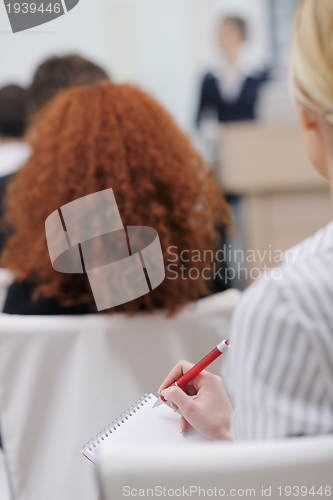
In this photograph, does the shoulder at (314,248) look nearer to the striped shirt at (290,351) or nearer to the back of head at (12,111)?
the striped shirt at (290,351)

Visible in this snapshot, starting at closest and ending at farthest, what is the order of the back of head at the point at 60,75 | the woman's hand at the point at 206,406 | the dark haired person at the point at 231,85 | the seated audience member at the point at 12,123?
the woman's hand at the point at 206,406 < the back of head at the point at 60,75 < the seated audience member at the point at 12,123 < the dark haired person at the point at 231,85

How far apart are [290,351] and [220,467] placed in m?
0.09

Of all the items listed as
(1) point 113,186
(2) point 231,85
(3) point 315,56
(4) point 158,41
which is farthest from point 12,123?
(4) point 158,41

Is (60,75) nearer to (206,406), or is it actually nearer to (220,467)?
(206,406)

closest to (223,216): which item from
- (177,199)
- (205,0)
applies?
(177,199)

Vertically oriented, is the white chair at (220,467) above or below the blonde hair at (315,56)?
below

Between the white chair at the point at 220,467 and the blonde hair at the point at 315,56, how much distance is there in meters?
0.26

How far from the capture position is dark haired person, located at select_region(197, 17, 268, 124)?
324 cm

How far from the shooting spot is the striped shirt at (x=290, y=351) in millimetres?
336

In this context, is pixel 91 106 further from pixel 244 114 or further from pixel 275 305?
pixel 244 114

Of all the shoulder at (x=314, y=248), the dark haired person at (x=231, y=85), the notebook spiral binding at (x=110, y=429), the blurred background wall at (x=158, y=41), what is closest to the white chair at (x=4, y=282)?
the notebook spiral binding at (x=110, y=429)

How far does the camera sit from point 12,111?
161 cm

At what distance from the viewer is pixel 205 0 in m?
4.14

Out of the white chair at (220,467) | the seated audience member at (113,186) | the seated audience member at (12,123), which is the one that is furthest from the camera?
the seated audience member at (12,123)
